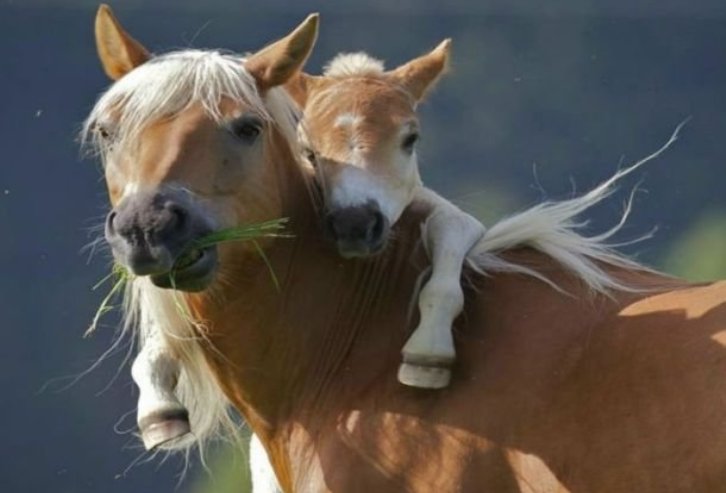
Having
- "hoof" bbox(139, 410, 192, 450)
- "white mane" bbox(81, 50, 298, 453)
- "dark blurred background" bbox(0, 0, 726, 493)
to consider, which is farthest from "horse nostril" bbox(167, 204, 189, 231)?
"dark blurred background" bbox(0, 0, 726, 493)

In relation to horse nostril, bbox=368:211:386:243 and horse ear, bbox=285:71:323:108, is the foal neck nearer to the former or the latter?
horse nostril, bbox=368:211:386:243

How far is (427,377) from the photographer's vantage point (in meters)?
3.95

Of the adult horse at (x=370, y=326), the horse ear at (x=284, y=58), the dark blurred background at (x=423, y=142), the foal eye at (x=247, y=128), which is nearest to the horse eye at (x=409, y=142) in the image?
the adult horse at (x=370, y=326)

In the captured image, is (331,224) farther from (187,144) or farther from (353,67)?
(353,67)

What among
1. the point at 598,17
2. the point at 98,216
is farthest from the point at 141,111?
the point at 598,17

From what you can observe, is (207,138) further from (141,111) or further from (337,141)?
(337,141)

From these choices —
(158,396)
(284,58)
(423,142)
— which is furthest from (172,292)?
(423,142)

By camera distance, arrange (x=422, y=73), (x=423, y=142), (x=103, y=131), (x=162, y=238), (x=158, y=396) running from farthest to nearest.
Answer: (x=423, y=142)
(x=422, y=73)
(x=158, y=396)
(x=103, y=131)
(x=162, y=238)

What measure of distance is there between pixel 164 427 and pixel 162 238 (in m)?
0.66

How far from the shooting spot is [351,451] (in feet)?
13.0

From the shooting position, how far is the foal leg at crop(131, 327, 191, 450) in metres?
4.16

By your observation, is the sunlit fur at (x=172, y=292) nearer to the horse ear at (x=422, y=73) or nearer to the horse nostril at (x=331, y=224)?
the horse nostril at (x=331, y=224)

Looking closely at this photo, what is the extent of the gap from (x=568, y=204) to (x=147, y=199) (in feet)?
3.98

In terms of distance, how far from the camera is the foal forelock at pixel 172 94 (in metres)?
3.99
